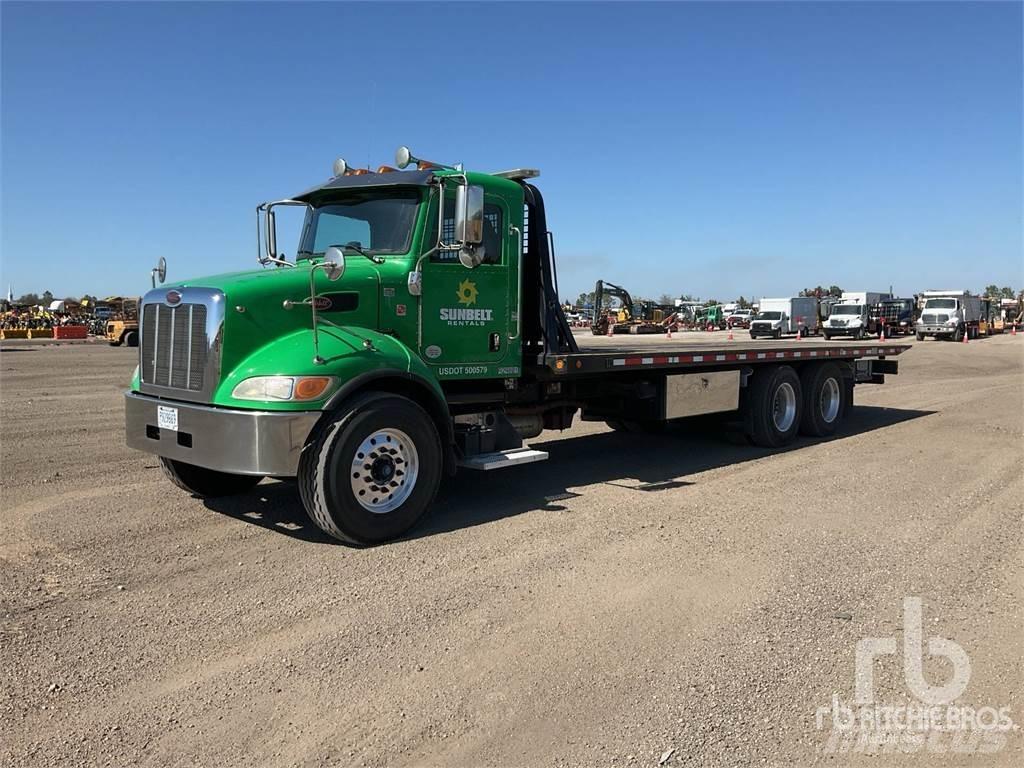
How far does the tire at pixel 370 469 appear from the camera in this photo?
5.18 m

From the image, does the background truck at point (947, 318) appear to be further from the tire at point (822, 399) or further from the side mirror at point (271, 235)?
the side mirror at point (271, 235)

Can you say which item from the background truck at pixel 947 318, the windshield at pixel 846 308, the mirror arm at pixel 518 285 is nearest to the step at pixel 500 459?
the mirror arm at pixel 518 285

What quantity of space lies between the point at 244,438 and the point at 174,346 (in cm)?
114

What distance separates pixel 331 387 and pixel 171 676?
2.14 metres

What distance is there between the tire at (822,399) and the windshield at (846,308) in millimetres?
35048

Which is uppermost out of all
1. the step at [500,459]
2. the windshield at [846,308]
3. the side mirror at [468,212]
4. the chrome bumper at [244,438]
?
the windshield at [846,308]

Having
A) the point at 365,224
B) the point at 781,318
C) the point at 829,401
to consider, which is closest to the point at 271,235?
the point at 365,224

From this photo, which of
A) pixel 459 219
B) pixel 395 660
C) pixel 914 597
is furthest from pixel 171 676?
pixel 914 597

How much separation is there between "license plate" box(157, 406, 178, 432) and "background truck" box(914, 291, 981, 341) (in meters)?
44.2

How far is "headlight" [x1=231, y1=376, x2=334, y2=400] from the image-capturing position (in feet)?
16.7

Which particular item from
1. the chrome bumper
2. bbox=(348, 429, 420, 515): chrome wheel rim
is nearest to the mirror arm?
bbox=(348, 429, 420, 515): chrome wheel rim

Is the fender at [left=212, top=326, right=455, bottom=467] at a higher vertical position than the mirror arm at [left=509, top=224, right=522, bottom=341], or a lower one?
lower

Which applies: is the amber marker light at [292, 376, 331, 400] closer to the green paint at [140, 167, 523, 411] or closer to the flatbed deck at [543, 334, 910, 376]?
the green paint at [140, 167, 523, 411]

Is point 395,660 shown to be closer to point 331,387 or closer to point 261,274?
point 331,387
